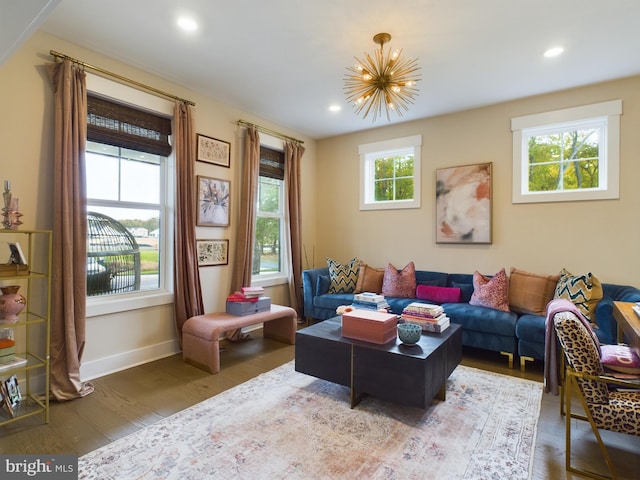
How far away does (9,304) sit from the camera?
6.81 feet

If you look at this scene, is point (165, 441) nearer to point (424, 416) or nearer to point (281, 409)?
point (281, 409)

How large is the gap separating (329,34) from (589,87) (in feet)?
9.21

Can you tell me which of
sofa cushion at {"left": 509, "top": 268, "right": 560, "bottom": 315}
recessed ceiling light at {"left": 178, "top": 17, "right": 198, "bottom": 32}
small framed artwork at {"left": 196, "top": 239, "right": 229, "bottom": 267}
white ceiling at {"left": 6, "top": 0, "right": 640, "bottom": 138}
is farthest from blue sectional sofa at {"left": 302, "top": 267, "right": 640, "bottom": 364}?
recessed ceiling light at {"left": 178, "top": 17, "right": 198, "bottom": 32}

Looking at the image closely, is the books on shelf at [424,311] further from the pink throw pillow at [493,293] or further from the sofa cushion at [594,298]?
the sofa cushion at [594,298]

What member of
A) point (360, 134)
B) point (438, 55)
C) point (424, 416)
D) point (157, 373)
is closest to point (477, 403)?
point (424, 416)

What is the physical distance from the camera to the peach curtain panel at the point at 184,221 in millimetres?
3330

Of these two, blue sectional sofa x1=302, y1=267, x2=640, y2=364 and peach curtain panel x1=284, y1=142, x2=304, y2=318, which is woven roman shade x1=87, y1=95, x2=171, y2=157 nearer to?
peach curtain panel x1=284, y1=142, x2=304, y2=318

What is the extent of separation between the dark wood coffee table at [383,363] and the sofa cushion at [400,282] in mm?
1392

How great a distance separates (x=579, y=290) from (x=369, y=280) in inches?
86.3

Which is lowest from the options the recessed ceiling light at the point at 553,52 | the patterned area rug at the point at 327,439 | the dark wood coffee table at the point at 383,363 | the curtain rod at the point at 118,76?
the patterned area rug at the point at 327,439

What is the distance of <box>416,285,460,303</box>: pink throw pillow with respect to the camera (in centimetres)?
380

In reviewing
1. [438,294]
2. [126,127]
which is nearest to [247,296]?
[126,127]

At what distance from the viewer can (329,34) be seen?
259cm

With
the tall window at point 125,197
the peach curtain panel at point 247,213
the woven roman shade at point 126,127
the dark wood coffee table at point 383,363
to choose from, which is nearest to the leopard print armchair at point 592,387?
the dark wood coffee table at point 383,363
